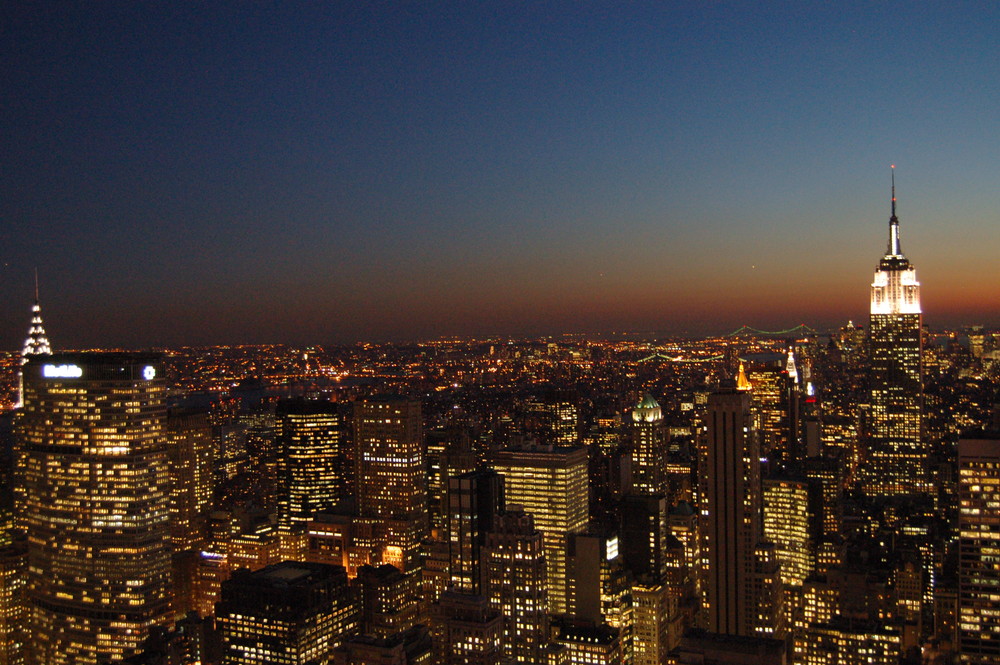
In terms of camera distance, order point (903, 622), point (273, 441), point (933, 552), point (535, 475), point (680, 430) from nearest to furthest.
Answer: point (903, 622) → point (933, 552) → point (535, 475) → point (680, 430) → point (273, 441)

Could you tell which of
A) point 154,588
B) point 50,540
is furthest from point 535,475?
point 50,540

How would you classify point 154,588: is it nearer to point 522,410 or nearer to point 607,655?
point 607,655

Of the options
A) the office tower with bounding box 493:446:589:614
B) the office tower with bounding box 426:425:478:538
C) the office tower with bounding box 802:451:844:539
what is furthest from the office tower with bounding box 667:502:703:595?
the office tower with bounding box 426:425:478:538

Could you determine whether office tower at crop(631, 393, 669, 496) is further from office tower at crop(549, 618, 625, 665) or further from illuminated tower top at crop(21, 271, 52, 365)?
illuminated tower top at crop(21, 271, 52, 365)

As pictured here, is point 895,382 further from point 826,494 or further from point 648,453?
point 648,453

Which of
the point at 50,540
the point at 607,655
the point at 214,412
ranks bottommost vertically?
the point at 607,655

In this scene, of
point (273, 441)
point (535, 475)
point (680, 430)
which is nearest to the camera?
point (535, 475)

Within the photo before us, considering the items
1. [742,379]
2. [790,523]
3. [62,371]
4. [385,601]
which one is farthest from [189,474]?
[742,379]
